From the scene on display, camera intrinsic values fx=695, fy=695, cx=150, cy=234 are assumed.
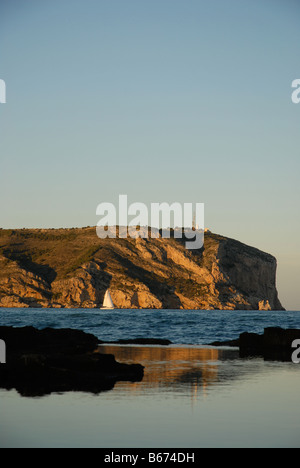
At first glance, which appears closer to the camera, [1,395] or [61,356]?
[1,395]

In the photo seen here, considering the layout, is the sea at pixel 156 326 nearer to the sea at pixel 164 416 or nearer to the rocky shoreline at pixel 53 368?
the rocky shoreline at pixel 53 368

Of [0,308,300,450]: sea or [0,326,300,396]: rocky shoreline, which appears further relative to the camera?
[0,326,300,396]: rocky shoreline

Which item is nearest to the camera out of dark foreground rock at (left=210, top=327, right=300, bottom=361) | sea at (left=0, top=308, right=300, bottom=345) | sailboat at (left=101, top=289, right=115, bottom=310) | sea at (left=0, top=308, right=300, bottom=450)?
sea at (left=0, top=308, right=300, bottom=450)

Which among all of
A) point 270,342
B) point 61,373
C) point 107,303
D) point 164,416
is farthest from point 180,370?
point 107,303

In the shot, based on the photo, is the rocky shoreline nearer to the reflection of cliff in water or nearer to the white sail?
the reflection of cliff in water

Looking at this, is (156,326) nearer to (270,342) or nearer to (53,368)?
(270,342)

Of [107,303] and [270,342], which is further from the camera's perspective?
[107,303]

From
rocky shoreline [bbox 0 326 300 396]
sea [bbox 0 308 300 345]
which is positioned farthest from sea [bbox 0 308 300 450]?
sea [bbox 0 308 300 345]

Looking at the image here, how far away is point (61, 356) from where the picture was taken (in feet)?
76.9

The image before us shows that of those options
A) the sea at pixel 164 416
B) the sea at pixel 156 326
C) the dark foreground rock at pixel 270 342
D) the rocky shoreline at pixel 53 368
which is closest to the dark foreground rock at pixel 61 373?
the rocky shoreline at pixel 53 368
